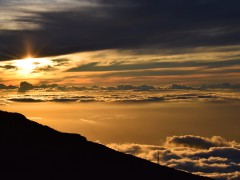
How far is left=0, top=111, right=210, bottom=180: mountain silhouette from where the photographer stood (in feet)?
309

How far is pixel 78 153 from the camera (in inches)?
4793

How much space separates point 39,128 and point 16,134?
65.8 feet

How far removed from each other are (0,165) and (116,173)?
105ft

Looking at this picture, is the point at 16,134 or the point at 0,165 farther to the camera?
the point at 16,134

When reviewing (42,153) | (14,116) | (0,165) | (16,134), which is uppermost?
(14,116)

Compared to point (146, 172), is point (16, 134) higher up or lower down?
higher up

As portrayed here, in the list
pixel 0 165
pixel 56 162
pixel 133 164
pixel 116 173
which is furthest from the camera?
pixel 133 164

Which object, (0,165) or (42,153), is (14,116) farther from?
(0,165)

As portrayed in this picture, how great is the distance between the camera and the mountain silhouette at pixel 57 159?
309 ft

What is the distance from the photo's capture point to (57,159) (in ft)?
355

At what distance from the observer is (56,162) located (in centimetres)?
10488

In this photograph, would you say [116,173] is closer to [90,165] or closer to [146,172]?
[90,165]

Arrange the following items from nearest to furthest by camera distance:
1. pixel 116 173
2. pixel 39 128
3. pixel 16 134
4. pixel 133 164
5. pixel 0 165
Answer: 1. pixel 0 165
2. pixel 116 173
3. pixel 16 134
4. pixel 133 164
5. pixel 39 128

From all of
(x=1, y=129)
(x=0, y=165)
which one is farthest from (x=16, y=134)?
(x=0, y=165)
